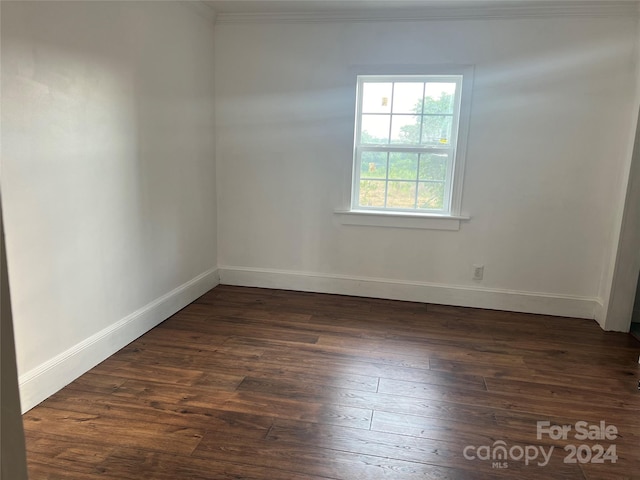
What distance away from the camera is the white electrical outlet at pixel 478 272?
387 cm

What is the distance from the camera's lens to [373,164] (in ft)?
12.9

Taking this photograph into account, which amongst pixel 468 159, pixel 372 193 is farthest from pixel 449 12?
pixel 372 193

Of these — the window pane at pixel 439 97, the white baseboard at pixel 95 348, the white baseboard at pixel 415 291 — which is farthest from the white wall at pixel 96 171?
the window pane at pixel 439 97

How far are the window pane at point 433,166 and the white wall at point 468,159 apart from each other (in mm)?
220

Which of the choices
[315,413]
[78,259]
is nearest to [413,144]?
[315,413]

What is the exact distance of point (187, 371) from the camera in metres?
2.68

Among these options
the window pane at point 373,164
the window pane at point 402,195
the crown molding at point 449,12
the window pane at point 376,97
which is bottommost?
the window pane at point 402,195

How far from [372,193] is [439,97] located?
100cm

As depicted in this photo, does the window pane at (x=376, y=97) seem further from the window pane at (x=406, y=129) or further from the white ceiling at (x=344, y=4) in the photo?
the white ceiling at (x=344, y=4)

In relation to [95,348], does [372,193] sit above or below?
above

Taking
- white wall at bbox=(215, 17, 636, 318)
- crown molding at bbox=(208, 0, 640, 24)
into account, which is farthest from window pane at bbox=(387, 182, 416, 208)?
crown molding at bbox=(208, 0, 640, 24)

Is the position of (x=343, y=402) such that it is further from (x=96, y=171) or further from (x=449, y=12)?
(x=449, y=12)

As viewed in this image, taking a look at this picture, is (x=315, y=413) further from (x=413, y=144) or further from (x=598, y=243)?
(x=598, y=243)

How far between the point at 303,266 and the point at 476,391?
209 cm
